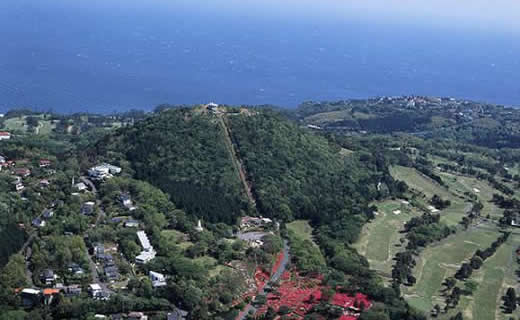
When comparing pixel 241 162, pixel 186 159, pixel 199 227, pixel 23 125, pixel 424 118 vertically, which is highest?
pixel 424 118

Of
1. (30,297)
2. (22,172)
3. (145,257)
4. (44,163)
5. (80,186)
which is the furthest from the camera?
(44,163)

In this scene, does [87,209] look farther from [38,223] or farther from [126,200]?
[38,223]

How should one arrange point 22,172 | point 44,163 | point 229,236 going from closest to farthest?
point 229,236 → point 22,172 → point 44,163

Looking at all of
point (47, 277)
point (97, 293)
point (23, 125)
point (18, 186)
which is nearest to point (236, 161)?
point (18, 186)

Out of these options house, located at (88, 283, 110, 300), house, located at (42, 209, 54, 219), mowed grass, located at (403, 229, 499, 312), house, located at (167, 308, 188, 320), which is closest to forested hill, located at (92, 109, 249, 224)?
house, located at (42, 209, 54, 219)

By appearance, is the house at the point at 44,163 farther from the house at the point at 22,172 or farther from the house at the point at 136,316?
the house at the point at 136,316

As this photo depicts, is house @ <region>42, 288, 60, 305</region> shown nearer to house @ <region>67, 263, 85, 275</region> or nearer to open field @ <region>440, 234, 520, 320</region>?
house @ <region>67, 263, 85, 275</region>
